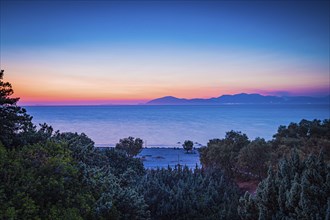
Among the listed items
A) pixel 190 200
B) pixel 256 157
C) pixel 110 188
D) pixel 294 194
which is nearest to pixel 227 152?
pixel 256 157

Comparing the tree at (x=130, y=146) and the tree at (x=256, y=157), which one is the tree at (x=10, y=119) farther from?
the tree at (x=130, y=146)

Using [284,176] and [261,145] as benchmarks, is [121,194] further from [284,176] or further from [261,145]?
[261,145]

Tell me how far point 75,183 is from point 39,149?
2.01m

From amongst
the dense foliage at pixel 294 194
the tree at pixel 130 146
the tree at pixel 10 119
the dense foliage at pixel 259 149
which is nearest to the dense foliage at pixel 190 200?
the dense foliage at pixel 294 194

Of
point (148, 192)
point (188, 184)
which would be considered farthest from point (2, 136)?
point (188, 184)

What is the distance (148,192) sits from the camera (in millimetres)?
15312

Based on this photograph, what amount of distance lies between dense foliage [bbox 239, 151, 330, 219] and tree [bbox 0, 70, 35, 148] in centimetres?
973

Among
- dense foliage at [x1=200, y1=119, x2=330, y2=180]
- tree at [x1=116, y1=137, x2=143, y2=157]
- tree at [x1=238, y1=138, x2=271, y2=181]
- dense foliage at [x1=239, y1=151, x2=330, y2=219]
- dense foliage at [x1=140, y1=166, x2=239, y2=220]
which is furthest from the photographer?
tree at [x1=116, y1=137, x2=143, y2=157]

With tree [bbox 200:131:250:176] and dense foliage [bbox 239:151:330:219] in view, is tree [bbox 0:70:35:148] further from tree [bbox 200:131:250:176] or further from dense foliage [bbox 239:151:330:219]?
tree [bbox 200:131:250:176]

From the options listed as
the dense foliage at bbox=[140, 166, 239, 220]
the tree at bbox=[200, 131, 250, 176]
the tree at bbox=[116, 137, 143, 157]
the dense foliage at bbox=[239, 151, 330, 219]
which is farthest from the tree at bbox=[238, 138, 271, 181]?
the tree at bbox=[116, 137, 143, 157]

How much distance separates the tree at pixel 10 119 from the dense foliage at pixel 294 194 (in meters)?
9.73

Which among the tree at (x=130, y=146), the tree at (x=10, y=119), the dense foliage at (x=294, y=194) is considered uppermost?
the tree at (x=10, y=119)

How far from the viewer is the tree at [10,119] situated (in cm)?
1248

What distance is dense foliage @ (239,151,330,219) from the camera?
388 inches
